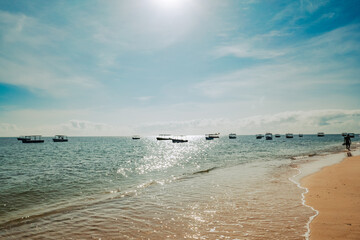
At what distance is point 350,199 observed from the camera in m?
10.1

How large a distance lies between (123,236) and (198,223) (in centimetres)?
306

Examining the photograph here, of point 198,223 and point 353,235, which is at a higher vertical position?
point 353,235

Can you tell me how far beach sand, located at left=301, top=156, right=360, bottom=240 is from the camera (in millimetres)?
6703

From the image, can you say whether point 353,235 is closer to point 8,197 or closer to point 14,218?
point 14,218

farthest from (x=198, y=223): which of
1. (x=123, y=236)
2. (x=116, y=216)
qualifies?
(x=116, y=216)

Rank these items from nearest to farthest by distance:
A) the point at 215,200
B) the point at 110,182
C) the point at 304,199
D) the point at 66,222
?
the point at 66,222 < the point at 304,199 < the point at 215,200 < the point at 110,182

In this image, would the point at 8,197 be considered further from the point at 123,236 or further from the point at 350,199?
the point at 350,199

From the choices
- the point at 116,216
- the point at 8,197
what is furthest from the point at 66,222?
the point at 8,197

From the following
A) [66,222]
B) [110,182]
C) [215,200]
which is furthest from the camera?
[110,182]

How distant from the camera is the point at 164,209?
10.8 m

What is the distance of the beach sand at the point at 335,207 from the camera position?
6703 mm

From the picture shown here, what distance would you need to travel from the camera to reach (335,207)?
918 centimetres

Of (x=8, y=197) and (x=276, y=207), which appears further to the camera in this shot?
(x=8, y=197)

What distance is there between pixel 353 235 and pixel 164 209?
A: 7738 mm
